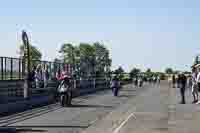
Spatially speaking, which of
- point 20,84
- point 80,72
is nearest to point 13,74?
point 20,84

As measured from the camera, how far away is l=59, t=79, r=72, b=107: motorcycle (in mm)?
23828

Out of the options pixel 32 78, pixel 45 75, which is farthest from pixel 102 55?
pixel 32 78

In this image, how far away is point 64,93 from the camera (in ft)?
78.4

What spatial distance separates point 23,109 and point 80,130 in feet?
23.9

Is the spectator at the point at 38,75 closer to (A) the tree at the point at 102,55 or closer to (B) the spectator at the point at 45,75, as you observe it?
(B) the spectator at the point at 45,75

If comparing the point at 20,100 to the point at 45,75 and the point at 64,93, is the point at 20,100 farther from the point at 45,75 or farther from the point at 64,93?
the point at 45,75

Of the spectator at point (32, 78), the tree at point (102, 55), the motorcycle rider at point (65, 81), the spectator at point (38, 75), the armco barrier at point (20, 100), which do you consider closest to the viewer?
the armco barrier at point (20, 100)

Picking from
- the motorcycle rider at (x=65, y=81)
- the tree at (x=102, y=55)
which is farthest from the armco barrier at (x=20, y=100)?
the tree at (x=102, y=55)

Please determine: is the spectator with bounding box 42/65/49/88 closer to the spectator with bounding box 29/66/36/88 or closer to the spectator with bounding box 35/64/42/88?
the spectator with bounding box 35/64/42/88

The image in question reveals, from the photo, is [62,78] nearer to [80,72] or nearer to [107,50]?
[80,72]

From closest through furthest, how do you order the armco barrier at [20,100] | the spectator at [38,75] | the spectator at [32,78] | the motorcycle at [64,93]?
the armco barrier at [20,100], the motorcycle at [64,93], the spectator at [32,78], the spectator at [38,75]

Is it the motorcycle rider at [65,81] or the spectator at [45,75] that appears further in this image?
the spectator at [45,75]

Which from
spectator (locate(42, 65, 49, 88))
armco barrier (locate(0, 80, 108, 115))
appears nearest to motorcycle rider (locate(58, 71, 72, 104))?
armco barrier (locate(0, 80, 108, 115))

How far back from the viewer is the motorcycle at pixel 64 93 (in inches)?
938
